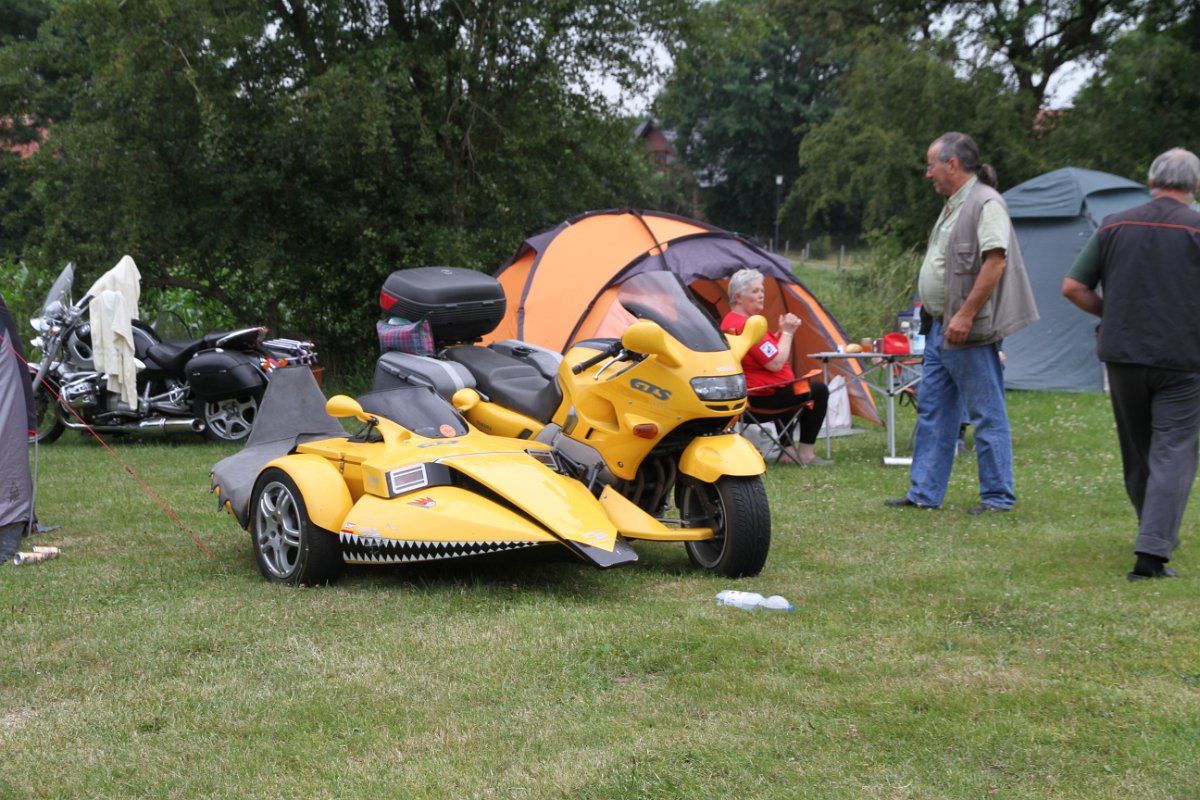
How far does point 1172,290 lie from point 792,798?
309 centimetres

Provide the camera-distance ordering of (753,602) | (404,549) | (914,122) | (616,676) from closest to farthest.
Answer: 1. (616,676)
2. (753,602)
3. (404,549)
4. (914,122)

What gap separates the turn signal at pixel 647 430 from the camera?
4953 mm

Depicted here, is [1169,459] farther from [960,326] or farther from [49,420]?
[49,420]

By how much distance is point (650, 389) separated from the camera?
16.1ft

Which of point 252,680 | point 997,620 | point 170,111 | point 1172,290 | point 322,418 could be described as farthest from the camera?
point 170,111

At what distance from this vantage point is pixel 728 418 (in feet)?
16.4

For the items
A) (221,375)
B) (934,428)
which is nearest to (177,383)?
(221,375)

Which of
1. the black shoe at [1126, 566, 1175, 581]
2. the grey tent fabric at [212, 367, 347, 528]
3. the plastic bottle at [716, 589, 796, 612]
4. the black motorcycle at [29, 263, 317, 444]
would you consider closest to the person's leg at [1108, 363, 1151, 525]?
the black shoe at [1126, 566, 1175, 581]

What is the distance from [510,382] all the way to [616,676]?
7.37ft

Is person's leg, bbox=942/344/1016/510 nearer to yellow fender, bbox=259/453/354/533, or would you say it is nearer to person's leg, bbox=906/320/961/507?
person's leg, bbox=906/320/961/507

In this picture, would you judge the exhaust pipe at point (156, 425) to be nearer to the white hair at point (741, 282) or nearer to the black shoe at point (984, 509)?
the white hair at point (741, 282)

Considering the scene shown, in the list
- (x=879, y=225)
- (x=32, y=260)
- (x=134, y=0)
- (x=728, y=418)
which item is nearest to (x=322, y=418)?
(x=728, y=418)

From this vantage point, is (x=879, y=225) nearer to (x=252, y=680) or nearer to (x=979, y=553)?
(x=979, y=553)

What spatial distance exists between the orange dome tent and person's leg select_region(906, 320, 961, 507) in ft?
9.67
